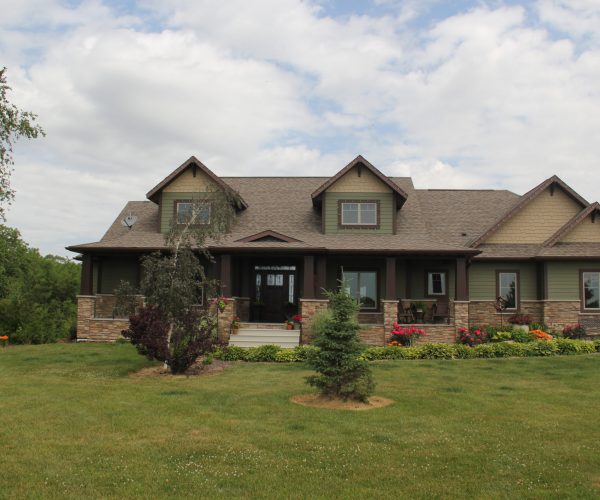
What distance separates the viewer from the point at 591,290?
851 inches

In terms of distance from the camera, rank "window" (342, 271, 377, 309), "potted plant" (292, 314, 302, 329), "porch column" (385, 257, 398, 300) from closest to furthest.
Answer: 1. "porch column" (385, 257, 398, 300)
2. "potted plant" (292, 314, 302, 329)
3. "window" (342, 271, 377, 309)

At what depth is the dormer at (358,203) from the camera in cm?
2231

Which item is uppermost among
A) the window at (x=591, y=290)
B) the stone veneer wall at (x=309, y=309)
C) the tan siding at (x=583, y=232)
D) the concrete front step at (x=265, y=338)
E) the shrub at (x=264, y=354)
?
the tan siding at (x=583, y=232)

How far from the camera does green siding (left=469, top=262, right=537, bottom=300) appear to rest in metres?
22.4

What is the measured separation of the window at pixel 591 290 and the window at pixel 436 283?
493 centimetres

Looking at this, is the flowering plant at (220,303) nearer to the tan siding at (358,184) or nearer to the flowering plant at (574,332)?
the tan siding at (358,184)

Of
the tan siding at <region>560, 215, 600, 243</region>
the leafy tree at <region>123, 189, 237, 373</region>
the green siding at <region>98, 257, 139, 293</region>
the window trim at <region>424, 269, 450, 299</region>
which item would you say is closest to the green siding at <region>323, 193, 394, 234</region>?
the window trim at <region>424, 269, 450, 299</region>

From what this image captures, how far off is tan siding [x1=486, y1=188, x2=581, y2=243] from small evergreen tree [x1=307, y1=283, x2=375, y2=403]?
13.8 meters

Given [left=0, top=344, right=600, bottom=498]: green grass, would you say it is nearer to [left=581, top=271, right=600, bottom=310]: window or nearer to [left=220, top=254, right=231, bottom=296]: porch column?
[left=220, top=254, right=231, bottom=296]: porch column

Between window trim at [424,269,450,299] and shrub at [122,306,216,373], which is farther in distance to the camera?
window trim at [424,269,450,299]

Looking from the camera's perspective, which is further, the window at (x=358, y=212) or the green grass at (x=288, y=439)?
the window at (x=358, y=212)

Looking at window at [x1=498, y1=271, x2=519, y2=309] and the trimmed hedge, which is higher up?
window at [x1=498, y1=271, x2=519, y2=309]

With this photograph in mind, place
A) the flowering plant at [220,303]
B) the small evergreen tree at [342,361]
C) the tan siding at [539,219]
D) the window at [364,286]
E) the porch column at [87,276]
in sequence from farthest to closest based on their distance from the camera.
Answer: the tan siding at [539,219]
the window at [364,286]
the porch column at [87,276]
the flowering plant at [220,303]
the small evergreen tree at [342,361]

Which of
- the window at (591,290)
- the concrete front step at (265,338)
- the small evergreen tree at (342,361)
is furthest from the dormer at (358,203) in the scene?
the small evergreen tree at (342,361)
